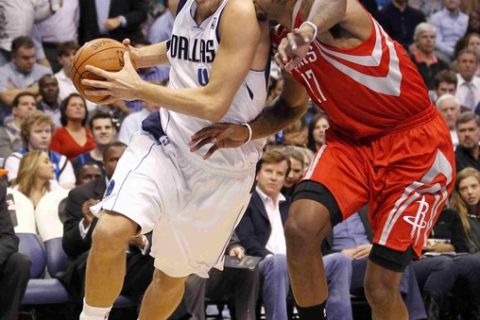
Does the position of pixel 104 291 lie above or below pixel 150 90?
below

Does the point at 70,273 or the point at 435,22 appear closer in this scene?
the point at 70,273

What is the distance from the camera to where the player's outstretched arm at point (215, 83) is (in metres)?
5.33

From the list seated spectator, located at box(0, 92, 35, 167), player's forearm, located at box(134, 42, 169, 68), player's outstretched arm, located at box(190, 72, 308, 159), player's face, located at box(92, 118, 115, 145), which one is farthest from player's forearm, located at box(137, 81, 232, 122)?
seated spectator, located at box(0, 92, 35, 167)

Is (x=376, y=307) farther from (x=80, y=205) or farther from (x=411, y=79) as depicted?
(x=80, y=205)

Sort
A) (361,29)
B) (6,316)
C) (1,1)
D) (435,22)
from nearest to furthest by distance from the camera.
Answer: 1. (361,29)
2. (6,316)
3. (1,1)
4. (435,22)

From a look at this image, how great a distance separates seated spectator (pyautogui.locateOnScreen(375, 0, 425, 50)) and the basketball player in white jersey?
9.13 m

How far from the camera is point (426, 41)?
46.2ft

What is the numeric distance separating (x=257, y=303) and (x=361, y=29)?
3.69 meters

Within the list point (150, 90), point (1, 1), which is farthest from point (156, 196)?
point (1, 1)

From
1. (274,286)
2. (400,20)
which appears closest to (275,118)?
(274,286)

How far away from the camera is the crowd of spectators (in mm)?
8414

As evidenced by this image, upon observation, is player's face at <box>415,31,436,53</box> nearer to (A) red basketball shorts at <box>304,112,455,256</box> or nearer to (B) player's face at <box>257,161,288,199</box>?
(B) player's face at <box>257,161,288,199</box>

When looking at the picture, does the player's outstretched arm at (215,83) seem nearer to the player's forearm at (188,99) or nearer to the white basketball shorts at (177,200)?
the player's forearm at (188,99)

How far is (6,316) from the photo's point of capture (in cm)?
796
